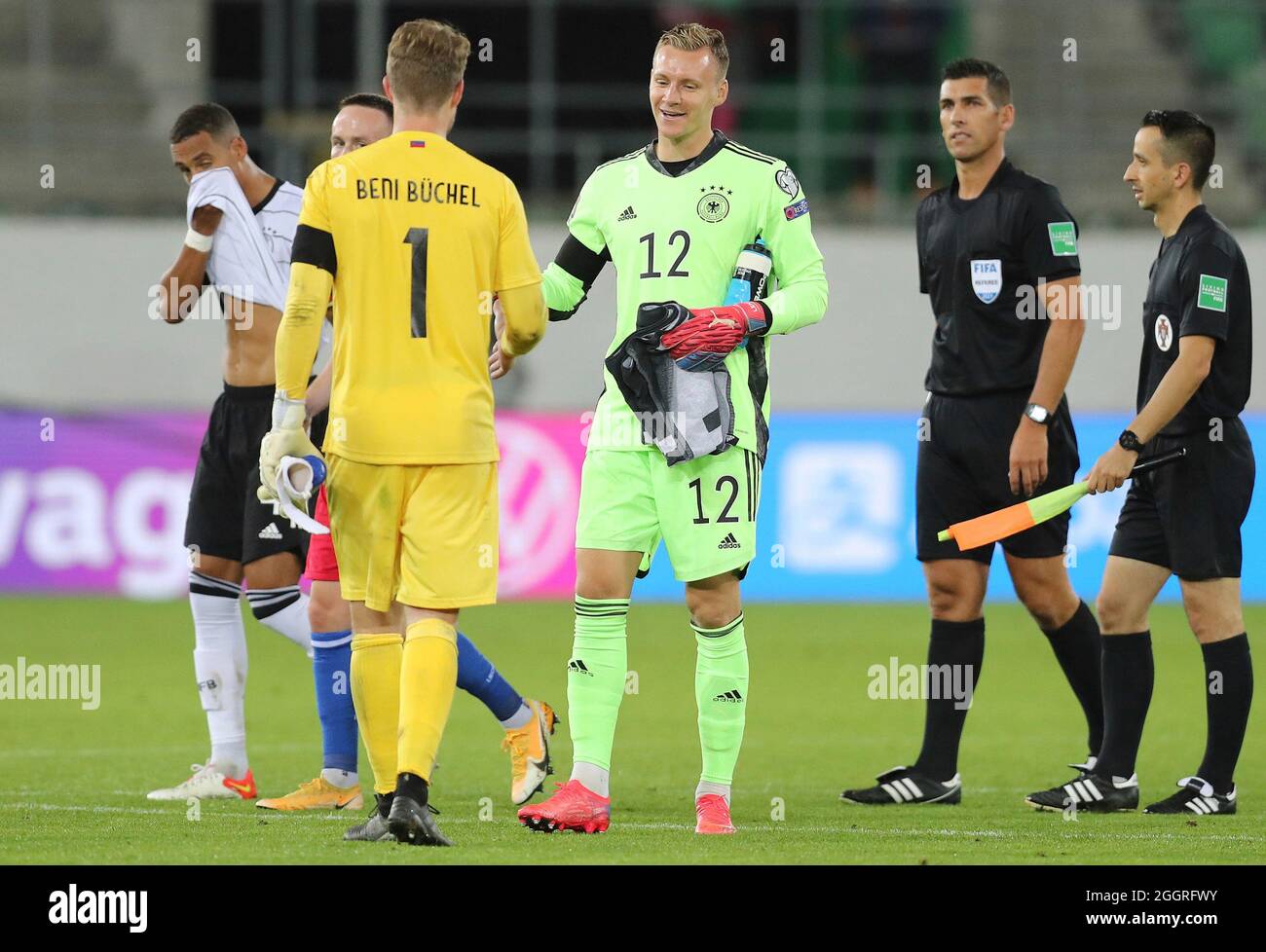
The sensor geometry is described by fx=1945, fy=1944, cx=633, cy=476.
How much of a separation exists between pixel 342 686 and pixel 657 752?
209 centimetres

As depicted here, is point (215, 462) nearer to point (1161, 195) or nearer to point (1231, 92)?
point (1161, 195)

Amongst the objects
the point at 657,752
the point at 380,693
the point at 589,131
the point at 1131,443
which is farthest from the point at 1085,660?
the point at 589,131

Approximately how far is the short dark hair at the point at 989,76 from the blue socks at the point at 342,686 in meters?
2.70

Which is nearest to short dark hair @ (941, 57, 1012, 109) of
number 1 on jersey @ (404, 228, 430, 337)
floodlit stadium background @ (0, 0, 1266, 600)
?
number 1 on jersey @ (404, 228, 430, 337)

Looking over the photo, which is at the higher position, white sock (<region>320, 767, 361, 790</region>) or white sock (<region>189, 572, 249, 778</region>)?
white sock (<region>189, 572, 249, 778</region>)

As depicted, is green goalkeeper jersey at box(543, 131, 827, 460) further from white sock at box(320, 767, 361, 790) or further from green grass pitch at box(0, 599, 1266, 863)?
white sock at box(320, 767, 361, 790)

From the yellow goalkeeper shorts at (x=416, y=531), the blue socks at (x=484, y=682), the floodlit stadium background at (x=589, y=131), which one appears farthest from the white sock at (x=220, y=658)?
the floodlit stadium background at (x=589, y=131)

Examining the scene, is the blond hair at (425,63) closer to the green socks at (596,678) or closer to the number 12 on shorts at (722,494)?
the number 12 on shorts at (722,494)

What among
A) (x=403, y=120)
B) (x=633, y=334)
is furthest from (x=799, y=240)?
(x=403, y=120)

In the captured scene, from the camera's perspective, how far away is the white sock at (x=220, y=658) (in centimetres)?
707

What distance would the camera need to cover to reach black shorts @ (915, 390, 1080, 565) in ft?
23.0

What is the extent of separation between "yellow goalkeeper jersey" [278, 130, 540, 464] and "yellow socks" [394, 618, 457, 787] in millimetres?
488

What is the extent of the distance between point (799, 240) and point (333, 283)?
1507 millimetres
